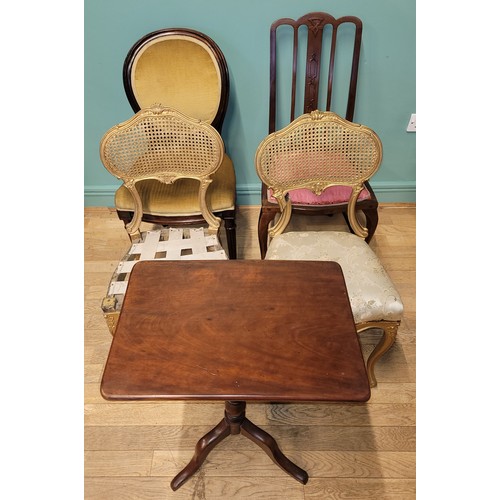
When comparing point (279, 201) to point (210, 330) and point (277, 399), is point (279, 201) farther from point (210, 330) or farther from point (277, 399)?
point (277, 399)

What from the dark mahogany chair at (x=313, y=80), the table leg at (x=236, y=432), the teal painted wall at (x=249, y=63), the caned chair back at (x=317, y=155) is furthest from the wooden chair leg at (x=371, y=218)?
the table leg at (x=236, y=432)

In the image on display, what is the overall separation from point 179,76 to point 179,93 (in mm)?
73

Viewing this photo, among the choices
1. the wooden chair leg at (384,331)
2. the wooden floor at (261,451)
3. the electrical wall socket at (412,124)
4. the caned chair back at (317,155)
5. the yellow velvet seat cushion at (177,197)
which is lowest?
the wooden floor at (261,451)

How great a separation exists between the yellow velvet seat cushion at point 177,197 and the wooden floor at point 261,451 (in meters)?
0.64

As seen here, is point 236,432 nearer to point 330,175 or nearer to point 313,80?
point 330,175

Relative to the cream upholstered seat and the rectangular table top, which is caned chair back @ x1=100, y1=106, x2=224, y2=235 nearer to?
the cream upholstered seat

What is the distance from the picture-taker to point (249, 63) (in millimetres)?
2127

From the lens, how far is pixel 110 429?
166 cm

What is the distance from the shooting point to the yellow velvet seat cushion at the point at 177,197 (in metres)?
1.91

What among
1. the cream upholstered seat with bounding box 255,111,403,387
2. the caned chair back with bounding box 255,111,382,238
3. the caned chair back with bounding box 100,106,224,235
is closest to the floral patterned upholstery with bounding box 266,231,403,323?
the cream upholstered seat with bounding box 255,111,403,387

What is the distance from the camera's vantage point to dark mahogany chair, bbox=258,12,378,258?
1.93 metres

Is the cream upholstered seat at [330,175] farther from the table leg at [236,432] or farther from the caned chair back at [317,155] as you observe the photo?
the table leg at [236,432]

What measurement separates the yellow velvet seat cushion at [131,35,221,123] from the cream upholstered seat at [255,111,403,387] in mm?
544

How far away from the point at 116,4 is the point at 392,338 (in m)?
1.80
